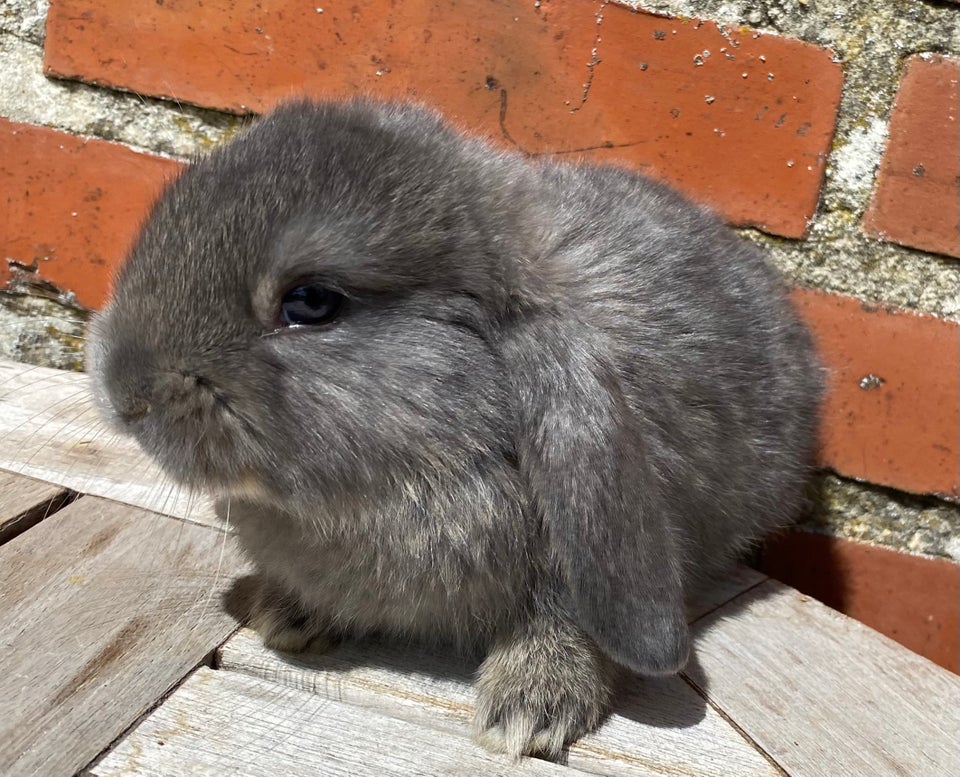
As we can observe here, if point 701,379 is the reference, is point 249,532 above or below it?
below

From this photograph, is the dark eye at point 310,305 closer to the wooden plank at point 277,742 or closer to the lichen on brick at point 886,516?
the wooden plank at point 277,742

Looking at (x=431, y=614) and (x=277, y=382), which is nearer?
(x=277, y=382)

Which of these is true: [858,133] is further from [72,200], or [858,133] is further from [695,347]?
[72,200]

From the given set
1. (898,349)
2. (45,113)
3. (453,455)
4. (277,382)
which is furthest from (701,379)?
(45,113)

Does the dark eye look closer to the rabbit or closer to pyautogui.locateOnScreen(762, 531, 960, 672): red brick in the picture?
the rabbit

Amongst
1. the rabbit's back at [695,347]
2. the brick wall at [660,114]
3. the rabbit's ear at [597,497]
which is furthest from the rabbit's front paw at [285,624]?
the brick wall at [660,114]

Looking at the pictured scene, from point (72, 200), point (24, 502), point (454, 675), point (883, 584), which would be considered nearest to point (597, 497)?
point (454, 675)

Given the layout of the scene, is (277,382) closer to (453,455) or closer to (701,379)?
(453,455)

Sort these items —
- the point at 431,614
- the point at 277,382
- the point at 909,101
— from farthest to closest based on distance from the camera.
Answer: the point at 909,101
the point at 431,614
the point at 277,382
